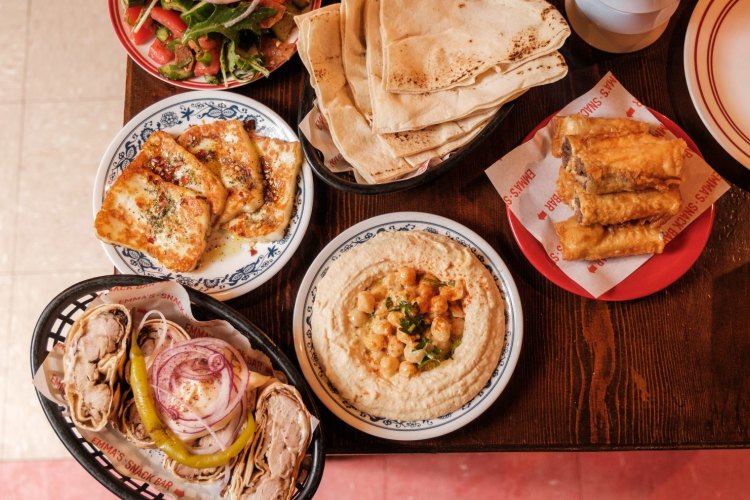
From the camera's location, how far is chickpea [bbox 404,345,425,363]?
87.9 inches

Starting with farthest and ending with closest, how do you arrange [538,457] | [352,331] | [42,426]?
[42,426], [538,457], [352,331]

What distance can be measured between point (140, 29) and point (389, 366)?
5.40 feet

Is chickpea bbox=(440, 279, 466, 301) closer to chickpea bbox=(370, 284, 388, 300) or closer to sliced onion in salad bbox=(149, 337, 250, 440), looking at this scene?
chickpea bbox=(370, 284, 388, 300)

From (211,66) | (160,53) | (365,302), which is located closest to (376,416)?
(365,302)

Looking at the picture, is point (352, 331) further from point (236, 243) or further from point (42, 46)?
point (42, 46)

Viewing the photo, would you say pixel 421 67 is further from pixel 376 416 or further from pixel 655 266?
pixel 376 416

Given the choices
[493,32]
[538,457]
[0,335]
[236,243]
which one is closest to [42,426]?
[0,335]

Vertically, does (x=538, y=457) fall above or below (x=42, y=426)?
above

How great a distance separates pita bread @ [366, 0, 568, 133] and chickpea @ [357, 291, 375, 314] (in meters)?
0.59

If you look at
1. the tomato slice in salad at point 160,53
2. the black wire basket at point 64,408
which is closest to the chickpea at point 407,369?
the black wire basket at point 64,408

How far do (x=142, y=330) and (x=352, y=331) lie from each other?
2.39 feet

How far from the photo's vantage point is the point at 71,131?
3.75 m

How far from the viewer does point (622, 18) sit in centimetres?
221

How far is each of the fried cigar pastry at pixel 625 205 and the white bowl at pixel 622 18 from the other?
59 centimetres
